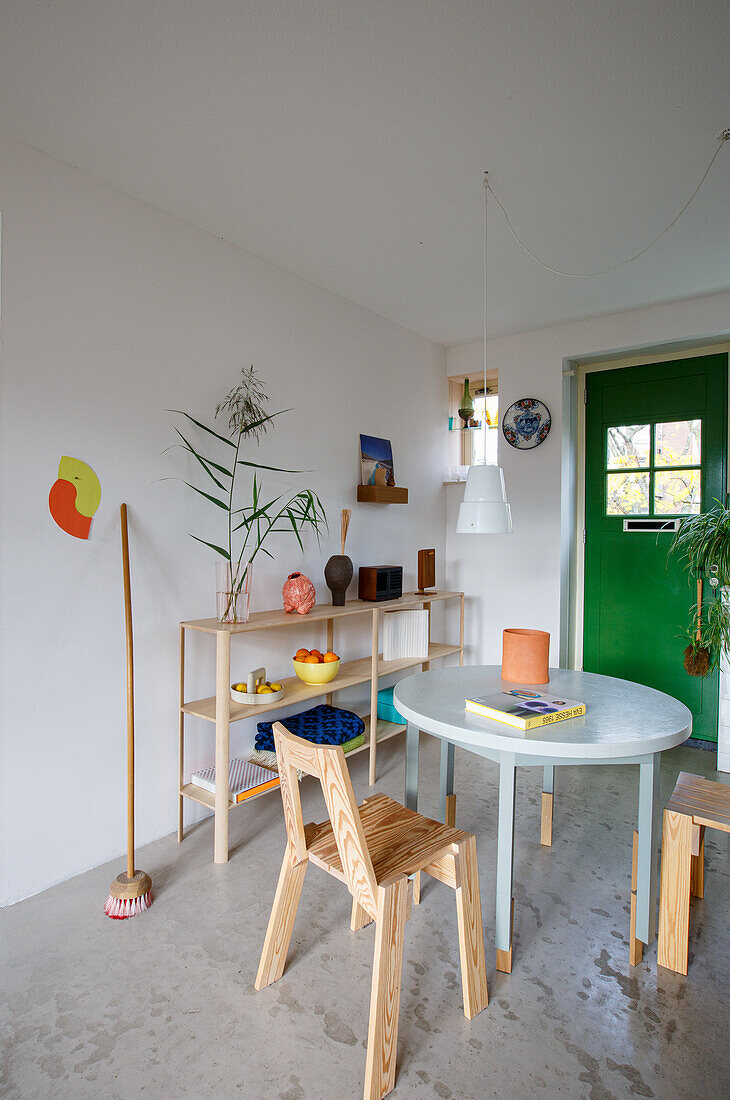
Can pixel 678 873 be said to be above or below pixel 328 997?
above

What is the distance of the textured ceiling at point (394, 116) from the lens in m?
1.59

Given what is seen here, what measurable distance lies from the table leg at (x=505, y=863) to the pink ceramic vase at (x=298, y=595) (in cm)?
133

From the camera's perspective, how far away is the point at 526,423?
406 centimetres

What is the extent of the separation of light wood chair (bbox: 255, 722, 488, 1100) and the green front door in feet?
8.75

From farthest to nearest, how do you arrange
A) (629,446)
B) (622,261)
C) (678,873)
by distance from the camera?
(629,446)
(622,261)
(678,873)

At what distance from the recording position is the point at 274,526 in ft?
10.1

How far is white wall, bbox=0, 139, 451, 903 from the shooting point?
7.02 ft

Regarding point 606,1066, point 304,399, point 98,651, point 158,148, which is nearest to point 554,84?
point 158,148

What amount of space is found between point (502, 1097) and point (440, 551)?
Result: 3313mm

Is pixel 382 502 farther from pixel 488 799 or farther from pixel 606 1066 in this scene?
pixel 606 1066

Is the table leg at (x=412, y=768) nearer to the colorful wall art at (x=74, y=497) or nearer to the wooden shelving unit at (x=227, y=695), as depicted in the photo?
the wooden shelving unit at (x=227, y=695)

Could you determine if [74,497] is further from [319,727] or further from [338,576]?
[319,727]

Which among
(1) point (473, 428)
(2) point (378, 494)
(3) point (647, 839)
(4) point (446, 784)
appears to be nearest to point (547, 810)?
(4) point (446, 784)

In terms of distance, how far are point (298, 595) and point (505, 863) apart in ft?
4.85
